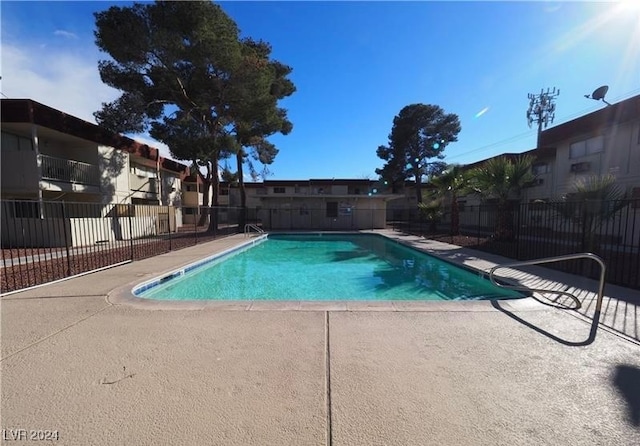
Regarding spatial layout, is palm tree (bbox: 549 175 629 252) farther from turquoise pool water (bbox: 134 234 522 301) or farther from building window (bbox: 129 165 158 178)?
building window (bbox: 129 165 158 178)

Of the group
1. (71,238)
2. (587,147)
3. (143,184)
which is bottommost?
(71,238)

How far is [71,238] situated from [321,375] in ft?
42.4

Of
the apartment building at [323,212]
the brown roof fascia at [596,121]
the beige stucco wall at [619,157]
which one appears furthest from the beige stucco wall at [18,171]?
the beige stucco wall at [619,157]

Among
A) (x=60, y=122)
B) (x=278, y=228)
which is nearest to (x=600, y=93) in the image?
(x=278, y=228)

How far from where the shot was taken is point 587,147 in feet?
46.5

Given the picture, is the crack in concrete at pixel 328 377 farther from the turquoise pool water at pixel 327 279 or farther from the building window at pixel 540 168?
the building window at pixel 540 168

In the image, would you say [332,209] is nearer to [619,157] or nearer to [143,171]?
[143,171]

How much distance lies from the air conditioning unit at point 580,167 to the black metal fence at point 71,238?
754 inches

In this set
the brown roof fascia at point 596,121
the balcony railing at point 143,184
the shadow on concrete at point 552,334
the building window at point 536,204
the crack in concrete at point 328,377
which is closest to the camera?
the crack in concrete at point 328,377

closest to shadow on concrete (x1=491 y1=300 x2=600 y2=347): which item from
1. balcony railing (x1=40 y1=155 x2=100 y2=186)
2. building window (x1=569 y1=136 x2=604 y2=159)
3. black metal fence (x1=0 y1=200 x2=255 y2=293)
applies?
black metal fence (x1=0 y1=200 x2=255 y2=293)

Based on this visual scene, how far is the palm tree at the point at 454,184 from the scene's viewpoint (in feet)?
50.3

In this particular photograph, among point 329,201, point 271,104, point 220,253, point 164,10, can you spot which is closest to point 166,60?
point 164,10

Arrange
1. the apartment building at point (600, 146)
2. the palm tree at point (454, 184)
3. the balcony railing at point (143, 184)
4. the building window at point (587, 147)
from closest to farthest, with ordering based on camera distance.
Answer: the apartment building at point (600, 146) < the building window at point (587, 147) < the palm tree at point (454, 184) < the balcony railing at point (143, 184)

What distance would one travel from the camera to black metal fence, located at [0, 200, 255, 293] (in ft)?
22.4
